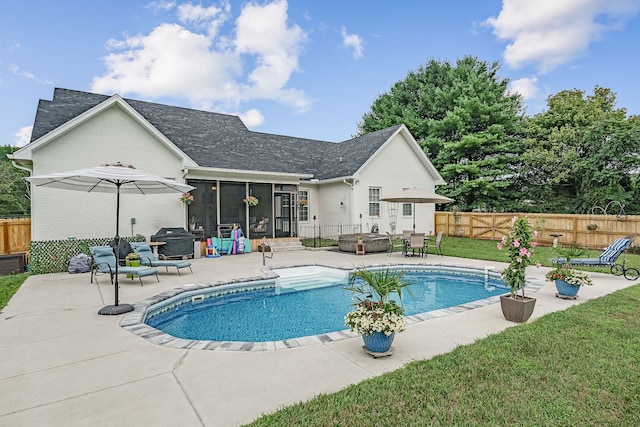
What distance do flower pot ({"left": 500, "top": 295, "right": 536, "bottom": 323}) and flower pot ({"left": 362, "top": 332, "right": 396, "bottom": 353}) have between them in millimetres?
2604

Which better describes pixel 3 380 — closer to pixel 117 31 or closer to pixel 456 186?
pixel 117 31

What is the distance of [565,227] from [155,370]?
17412 mm

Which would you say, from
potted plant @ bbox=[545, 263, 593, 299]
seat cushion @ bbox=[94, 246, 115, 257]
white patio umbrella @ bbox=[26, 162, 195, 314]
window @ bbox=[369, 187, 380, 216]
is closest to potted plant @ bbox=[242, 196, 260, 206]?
window @ bbox=[369, 187, 380, 216]

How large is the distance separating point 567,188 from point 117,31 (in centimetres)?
2536

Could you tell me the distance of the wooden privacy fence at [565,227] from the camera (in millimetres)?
13680

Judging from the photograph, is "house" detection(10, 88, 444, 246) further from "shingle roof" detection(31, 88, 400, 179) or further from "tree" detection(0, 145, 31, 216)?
"tree" detection(0, 145, 31, 216)

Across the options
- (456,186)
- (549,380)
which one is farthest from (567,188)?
(549,380)

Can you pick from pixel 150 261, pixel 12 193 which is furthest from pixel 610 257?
pixel 12 193

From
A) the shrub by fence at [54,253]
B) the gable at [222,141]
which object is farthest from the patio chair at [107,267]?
the gable at [222,141]

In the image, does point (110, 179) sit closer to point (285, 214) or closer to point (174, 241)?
point (174, 241)

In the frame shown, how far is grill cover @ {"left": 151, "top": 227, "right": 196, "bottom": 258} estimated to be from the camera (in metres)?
12.1

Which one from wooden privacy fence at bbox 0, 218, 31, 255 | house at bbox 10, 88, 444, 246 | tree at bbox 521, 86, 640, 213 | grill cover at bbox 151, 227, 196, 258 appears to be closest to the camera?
house at bbox 10, 88, 444, 246

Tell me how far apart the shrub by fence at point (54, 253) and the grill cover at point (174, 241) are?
2.05 m

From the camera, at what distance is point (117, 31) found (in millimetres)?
12812
